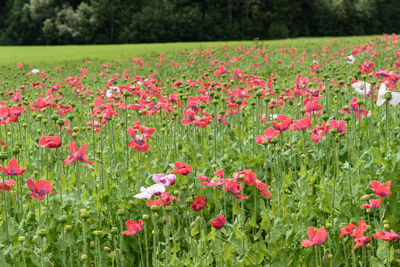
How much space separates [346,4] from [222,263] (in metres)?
58.2

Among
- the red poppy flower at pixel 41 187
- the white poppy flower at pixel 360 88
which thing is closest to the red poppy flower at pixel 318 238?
the red poppy flower at pixel 41 187

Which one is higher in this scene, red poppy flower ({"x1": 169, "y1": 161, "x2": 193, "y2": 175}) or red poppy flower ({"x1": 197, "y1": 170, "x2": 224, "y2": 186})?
red poppy flower ({"x1": 169, "y1": 161, "x2": 193, "y2": 175})

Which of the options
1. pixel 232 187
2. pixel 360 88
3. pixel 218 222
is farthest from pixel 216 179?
pixel 360 88

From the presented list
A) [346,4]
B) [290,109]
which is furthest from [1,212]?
[346,4]

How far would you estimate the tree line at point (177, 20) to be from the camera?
43.9 metres

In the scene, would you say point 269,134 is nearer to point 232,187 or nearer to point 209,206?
point 232,187

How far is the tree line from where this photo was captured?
4394cm

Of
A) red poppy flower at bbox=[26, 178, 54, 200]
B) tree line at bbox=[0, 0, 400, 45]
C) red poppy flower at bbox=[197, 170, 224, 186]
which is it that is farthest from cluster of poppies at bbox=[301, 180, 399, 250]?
tree line at bbox=[0, 0, 400, 45]

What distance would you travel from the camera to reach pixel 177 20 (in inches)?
1777

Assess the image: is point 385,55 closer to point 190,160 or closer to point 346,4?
point 190,160

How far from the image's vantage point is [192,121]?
128 inches

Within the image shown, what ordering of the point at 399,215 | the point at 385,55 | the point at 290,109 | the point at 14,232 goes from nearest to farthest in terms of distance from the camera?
the point at 14,232, the point at 399,215, the point at 290,109, the point at 385,55

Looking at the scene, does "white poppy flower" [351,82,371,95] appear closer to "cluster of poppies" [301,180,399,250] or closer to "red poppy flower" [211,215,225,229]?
"cluster of poppies" [301,180,399,250]

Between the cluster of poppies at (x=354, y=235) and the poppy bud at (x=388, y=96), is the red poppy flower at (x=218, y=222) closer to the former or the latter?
the cluster of poppies at (x=354, y=235)
